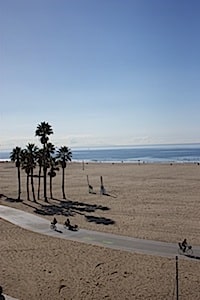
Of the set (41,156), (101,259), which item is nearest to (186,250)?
(101,259)

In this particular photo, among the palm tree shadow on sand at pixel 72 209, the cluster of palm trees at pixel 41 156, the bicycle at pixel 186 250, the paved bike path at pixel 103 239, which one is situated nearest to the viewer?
the bicycle at pixel 186 250

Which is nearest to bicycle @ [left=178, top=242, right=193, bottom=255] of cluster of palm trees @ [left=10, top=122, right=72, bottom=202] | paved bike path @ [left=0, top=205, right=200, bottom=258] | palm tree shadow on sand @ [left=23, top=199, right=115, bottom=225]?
paved bike path @ [left=0, top=205, right=200, bottom=258]

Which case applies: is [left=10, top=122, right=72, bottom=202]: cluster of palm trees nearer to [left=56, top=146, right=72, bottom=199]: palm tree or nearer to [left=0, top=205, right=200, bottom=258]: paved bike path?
[left=56, top=146, right=72, bottom=199]: palm tree

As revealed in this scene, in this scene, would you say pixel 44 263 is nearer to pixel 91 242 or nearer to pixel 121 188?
pixel 91 242

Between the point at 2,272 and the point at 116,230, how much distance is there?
10.5 m

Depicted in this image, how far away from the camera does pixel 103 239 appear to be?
25.8m

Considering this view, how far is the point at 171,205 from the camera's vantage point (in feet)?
128

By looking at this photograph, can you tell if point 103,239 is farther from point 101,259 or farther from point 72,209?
point 72,209

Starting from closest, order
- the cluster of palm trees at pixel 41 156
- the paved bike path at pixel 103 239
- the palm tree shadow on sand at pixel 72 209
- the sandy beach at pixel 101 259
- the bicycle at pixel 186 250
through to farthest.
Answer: the sandy beach at pixel 101 259 < the bicycle at pixel 186 250 < the paved bike path at pixel 103 239 < the palm tree shadow on sand at pixel 72 209 < the cluster of palm trees at pixel 41 156

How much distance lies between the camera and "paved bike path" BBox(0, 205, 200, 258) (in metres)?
23.1

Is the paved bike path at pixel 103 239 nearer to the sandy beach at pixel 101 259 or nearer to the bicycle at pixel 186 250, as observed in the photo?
the bicycle at pixel 186 250

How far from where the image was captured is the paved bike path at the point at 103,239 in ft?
75.7

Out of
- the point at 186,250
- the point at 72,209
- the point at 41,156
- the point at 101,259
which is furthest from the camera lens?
the point at 41,156

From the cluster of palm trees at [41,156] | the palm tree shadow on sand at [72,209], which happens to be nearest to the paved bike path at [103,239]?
the palm tree shadow on sand at [72,209]
